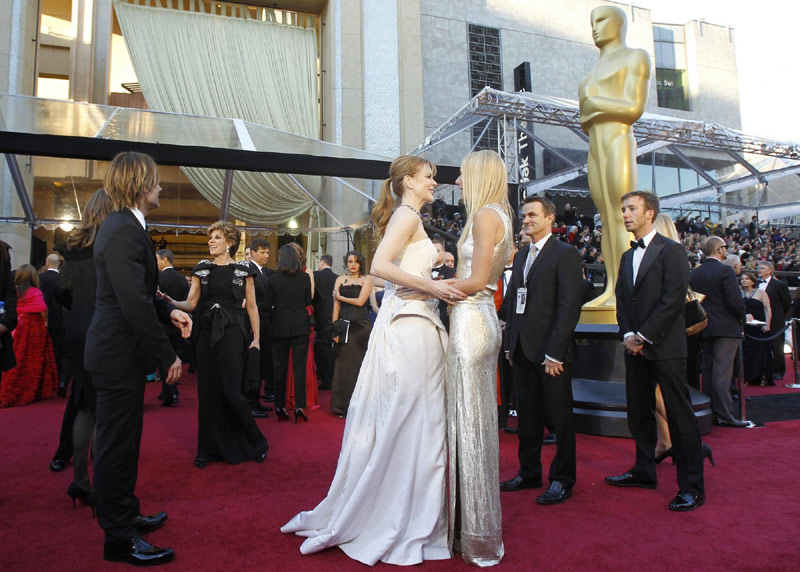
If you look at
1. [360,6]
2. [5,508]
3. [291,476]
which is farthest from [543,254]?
[360,6]

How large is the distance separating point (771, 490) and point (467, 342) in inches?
91.9

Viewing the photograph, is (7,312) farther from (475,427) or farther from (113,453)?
(475,427)

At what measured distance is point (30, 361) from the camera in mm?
6672

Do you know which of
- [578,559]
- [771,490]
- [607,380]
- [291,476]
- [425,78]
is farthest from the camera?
[425,78]

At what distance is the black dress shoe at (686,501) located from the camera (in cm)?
304

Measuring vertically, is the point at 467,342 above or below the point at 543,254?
below

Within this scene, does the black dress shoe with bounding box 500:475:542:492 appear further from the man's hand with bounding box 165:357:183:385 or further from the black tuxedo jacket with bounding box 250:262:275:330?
the black tuxedo jacket with bounding box 250:262:275:330

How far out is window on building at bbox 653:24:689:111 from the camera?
24.0 m

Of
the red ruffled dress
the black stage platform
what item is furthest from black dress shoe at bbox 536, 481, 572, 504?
the red ruffled dress

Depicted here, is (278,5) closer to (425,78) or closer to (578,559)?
(425,78)

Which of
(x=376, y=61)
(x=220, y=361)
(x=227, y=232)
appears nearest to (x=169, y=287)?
(x=227, y=232)

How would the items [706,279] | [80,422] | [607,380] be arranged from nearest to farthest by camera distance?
[80,422]
[607,380]
[706,279]

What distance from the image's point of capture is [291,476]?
12.3ft

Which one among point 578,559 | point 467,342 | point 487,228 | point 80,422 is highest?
point 487,228
